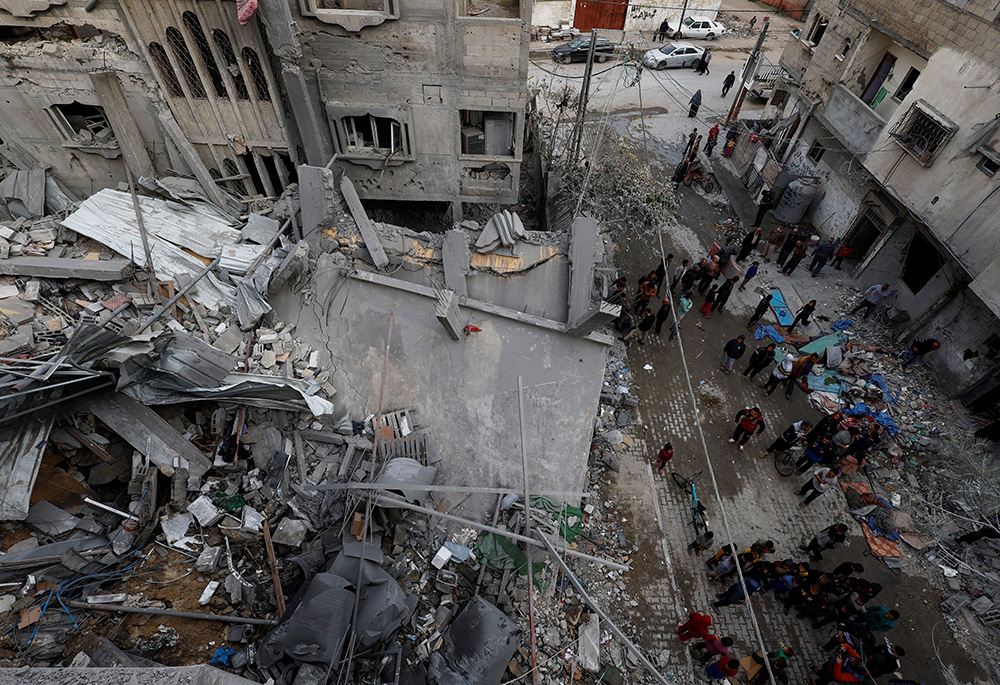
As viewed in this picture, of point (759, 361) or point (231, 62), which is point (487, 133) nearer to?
point (231, 62)

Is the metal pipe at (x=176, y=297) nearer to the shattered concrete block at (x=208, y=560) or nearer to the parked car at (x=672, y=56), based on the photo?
the shattered concrete block at (x=208, y=560)

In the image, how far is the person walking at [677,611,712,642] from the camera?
7938 mm

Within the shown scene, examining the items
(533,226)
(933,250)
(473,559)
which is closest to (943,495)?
(933,250)

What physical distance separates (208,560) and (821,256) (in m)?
18.8

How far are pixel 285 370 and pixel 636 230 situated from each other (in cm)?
1319

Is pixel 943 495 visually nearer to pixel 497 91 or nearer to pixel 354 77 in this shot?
pixel 497 91

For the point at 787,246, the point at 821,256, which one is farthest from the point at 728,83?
the point at 821,256

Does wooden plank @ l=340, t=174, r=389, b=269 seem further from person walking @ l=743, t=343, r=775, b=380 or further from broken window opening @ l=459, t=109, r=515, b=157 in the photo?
person walking @ l=743, t=343, r=775, b=380

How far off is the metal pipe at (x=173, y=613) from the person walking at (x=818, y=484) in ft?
36.3

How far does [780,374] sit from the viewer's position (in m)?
13.1

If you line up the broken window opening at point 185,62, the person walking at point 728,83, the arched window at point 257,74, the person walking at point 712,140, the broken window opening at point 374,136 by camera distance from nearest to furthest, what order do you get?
the broken window opening at point 185,62 → the arched window at point 257,74 → the broken window opening at point 374,136 → the person walking at point 712,140 → the person walking at point 728,83

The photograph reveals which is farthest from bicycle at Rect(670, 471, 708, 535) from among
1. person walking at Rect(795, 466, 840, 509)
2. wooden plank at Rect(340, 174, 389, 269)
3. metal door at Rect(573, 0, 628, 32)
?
metal door at Rect(573, 0, 628, 32)

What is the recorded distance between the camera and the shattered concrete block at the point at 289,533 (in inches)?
319

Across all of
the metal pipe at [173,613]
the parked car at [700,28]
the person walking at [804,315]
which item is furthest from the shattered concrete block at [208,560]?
the parked car at [700,28]
